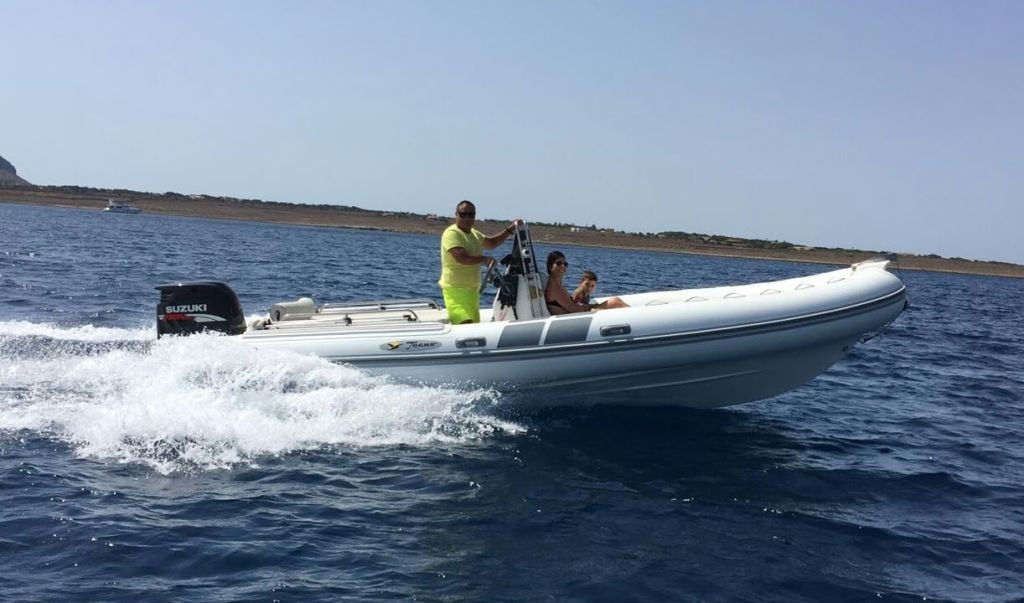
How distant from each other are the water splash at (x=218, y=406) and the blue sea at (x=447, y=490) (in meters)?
0.02

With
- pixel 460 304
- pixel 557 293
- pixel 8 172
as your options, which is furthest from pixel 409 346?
pixel 8 172

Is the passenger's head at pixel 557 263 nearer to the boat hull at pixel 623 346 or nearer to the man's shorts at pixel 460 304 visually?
the boat hull at pixel 623 346

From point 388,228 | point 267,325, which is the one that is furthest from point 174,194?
point 267,325

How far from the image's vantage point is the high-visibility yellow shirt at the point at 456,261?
25.4 feet

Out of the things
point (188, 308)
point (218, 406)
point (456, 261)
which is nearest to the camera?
point (218, 406)

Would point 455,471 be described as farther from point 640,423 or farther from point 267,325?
point 267,325

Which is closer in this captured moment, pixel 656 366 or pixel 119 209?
pixel 656 366

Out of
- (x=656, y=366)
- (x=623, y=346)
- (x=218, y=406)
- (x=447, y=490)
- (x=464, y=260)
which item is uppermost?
(x=464, y=260)

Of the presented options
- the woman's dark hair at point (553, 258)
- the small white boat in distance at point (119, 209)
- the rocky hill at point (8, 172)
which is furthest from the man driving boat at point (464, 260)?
the rocky hill at point (8, 172)

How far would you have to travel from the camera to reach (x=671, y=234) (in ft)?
304

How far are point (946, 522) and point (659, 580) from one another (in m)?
2.67

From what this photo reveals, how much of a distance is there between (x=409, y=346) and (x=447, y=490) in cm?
198

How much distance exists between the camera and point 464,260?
25.4ft

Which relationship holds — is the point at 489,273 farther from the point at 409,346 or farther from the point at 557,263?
the point at 409,346
